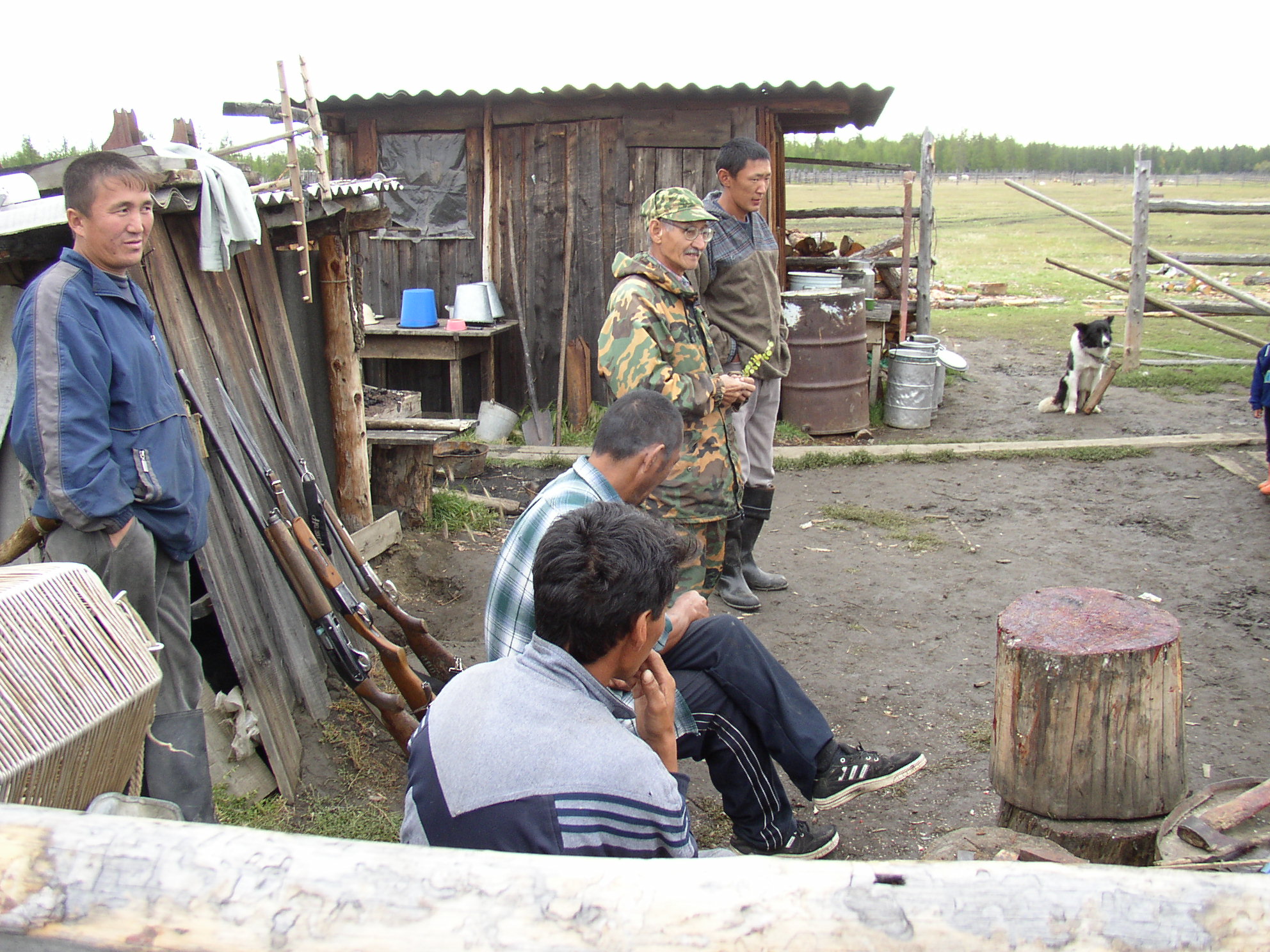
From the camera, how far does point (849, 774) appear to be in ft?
9.48

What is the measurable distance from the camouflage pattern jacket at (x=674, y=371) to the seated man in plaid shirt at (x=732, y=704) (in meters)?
0.88

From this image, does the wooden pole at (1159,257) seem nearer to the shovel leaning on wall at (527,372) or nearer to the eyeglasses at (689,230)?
the shovel leaning on wall at (527,372)

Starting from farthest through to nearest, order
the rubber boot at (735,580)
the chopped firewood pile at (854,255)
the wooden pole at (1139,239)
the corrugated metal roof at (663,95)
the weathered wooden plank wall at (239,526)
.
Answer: the wooden pole at (1139,239), the chopped firewood pile at (854,255), the corrugated metal roof at (663,95), the rubber boot at (735,580), the weathered wooden plank wall at (239,526)

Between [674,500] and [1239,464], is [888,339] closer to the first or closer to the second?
[1239,464]

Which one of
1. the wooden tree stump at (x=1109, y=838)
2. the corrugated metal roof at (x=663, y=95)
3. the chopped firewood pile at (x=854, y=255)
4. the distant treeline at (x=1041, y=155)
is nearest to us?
the wooden tree stump at (x=1109, y=838)

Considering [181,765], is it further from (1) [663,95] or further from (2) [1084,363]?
(2) [1084,363]

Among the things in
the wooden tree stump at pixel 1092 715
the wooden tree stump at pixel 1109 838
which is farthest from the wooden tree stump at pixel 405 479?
the wooden tree stump at pixel 1109 838

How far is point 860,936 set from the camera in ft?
3.46

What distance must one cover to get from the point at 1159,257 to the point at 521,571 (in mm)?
10159

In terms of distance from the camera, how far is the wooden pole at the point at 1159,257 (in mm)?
8844

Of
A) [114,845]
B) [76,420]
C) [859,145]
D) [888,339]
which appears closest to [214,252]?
[76,420]

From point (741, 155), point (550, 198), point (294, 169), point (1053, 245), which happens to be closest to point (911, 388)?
point (550, 198)

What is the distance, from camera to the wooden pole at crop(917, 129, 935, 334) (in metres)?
9.95

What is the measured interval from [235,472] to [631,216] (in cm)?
566
